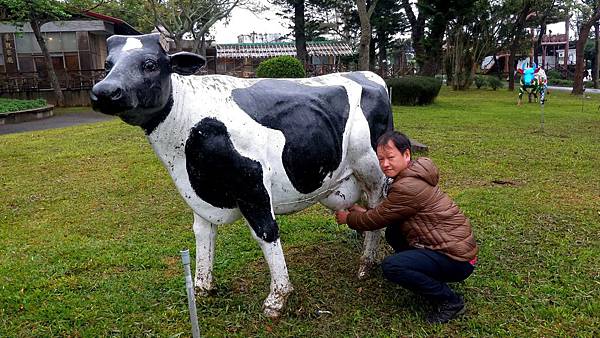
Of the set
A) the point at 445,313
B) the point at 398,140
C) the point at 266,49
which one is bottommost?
the point at 445,313

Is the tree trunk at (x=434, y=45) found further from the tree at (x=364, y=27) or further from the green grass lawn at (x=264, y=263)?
the green grass lawn at (x=264, y=263)

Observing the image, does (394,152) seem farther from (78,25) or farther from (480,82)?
(480,82)

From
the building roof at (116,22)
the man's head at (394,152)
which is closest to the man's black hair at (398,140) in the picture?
the man's head at (394,152)

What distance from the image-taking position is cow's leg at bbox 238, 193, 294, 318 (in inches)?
119

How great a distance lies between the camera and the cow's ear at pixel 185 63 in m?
2.74

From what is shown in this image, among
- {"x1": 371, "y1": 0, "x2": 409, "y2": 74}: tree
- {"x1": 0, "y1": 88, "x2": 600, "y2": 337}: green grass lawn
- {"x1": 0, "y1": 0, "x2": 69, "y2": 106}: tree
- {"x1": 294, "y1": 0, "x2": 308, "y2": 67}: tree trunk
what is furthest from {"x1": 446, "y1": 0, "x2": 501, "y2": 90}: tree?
{"x1": 0, "y1": 88, "x2": 600, "y2": 337}: green grass lawn

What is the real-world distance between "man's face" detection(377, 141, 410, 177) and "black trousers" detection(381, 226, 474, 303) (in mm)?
495

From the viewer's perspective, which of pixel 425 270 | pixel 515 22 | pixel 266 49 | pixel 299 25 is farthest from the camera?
pixel 266 49

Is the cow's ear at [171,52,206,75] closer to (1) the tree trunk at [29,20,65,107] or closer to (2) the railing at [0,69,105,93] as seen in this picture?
(1) the tree trunk at [29,20,65,107]

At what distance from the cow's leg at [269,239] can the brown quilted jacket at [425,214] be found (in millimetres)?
567

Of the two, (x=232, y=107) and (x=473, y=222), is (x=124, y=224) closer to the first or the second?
(x=232, y=107)

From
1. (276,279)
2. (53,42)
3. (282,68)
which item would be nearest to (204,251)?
(276,279)

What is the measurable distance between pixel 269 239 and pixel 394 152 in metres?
0.90

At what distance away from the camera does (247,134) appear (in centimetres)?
293
